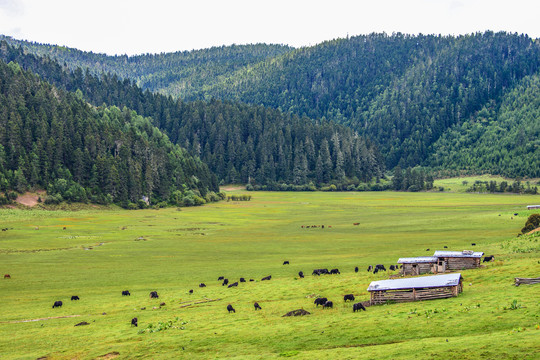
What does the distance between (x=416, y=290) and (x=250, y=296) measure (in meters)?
14.8

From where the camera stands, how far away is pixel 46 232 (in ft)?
324

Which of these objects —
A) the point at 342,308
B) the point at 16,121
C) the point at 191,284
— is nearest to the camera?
the point at 342,308

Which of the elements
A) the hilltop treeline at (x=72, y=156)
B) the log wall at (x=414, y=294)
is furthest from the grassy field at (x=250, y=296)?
the hilltop treeline at (x=72, y=156)

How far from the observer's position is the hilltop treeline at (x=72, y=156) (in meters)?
154

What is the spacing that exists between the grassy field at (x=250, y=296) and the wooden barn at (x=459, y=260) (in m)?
1.56

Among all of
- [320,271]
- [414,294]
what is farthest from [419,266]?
[414,294]

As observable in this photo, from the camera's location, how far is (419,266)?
50.5 meters

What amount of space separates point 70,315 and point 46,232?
204 ft

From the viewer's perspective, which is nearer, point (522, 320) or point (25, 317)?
point (522, 320)

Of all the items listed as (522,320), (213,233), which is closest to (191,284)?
(522,320)

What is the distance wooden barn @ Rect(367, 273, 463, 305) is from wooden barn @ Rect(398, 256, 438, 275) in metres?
10.6

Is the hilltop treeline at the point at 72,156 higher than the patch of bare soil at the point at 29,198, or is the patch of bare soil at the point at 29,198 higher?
the hilltop treeline at the point at 72,156

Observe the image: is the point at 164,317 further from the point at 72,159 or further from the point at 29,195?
the point at 72,159

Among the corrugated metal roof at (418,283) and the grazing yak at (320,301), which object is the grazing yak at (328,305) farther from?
the corrugated metal roof at (418,283)
